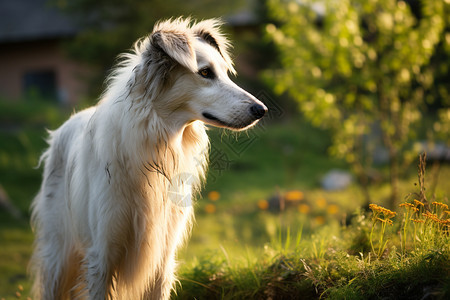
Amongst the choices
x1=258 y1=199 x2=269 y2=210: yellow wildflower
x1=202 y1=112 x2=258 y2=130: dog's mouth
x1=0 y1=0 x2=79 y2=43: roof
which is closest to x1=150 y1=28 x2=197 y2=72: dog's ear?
x1=202 y1=112 x2=258 y2=130: dog's mouth

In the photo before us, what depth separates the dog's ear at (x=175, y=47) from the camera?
105 inches

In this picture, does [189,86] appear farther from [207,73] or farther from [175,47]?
[175,47]

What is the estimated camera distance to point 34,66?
1770 centimetres

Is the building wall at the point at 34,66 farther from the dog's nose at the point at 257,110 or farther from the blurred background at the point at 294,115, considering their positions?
the dog's nose at the point at 257,110

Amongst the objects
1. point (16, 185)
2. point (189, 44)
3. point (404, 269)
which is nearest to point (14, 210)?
point (16, 185)

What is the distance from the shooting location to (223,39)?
10.6 feet

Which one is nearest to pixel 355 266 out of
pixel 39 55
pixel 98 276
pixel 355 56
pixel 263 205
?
pixel 98 276

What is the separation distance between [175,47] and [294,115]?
13.1 metres

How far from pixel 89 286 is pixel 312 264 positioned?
4.82 ft

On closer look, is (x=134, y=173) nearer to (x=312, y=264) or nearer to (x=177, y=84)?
(x=177, y=84)

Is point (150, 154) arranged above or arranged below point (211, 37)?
below

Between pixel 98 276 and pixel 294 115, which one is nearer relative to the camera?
pixel 98 276

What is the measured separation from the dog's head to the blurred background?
1.68 ft

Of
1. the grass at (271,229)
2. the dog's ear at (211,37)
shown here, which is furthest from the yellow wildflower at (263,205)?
the dog's ear at (211,37)
